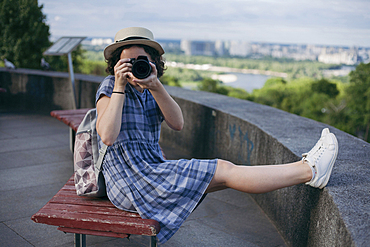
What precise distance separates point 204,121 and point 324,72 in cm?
6777

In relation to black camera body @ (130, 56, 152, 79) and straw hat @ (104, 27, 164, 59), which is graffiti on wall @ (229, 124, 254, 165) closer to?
straw hat @ (104, 27, 164, 59)

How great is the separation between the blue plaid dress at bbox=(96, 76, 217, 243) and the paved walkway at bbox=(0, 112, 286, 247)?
0.67 metres

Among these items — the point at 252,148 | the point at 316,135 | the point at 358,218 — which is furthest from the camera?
the point at 252,148

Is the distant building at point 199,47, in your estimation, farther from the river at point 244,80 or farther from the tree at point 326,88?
the tree at point 326,88

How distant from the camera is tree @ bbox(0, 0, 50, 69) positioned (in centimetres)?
1014

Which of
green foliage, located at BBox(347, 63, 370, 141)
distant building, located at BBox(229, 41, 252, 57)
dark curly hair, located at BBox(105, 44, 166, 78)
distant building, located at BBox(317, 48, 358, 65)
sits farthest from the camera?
distant building, located at BBox(229, 41, 252, 57)

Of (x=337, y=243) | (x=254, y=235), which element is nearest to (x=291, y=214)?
(x=254, y=235)

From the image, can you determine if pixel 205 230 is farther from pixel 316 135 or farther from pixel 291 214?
pixel 316 135

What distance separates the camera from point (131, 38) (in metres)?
2.34

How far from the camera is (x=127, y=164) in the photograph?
7.19ft

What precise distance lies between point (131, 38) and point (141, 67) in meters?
0.35

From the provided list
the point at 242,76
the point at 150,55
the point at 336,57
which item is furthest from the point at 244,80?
the point at 150,55

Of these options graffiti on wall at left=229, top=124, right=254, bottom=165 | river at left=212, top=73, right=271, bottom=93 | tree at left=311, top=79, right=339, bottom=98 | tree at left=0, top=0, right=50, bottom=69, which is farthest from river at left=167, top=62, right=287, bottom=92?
graffiti on wall at left=229, top=124, right=254, bottom=165

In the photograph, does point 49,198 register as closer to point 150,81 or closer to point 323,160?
point 150,81
